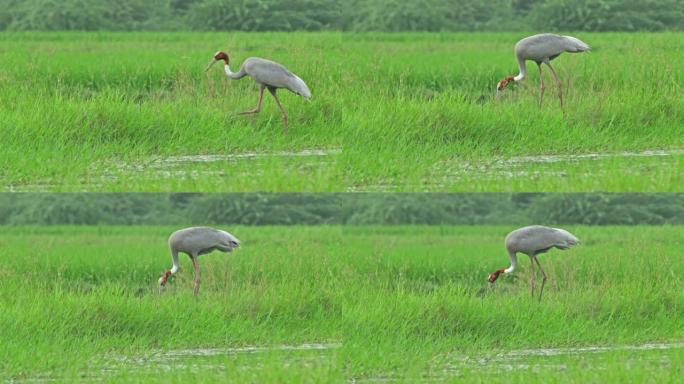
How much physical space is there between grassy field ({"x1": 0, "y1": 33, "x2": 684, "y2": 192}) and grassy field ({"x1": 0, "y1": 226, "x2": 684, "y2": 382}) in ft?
3.44

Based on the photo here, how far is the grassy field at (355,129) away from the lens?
32.0 feet

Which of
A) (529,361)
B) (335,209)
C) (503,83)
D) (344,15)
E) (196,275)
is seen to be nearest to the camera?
(529,361)

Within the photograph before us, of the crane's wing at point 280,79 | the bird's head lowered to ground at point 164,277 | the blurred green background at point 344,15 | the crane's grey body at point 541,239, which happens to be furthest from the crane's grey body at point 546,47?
the bird's head lowered to ground at point 164,277

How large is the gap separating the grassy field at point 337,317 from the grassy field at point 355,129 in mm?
1048

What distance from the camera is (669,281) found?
11844 millimetres

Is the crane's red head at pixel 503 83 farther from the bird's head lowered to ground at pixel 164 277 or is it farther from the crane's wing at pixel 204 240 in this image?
the bird's head lowered to ground at pixel 164 277

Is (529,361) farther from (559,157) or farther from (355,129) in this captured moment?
(355,129)

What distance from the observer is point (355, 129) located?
33.1 ft

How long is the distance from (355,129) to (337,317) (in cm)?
140

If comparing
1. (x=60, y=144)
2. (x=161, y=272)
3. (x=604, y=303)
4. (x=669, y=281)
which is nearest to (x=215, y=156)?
(x=60, y=144)

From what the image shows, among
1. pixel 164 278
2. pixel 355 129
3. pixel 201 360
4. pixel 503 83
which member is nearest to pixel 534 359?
pixel 355 129

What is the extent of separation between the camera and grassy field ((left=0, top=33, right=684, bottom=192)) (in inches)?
384

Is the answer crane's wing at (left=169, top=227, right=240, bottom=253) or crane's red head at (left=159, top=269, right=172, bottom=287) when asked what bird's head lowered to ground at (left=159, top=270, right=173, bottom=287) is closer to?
crane's red head at (left=159, top=269, right=172, bottom=287)

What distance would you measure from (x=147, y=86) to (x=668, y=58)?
4615 mm
